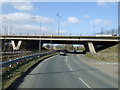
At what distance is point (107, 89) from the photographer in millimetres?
11898

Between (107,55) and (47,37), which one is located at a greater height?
(47,37)

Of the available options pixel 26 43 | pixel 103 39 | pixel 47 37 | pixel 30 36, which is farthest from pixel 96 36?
pixel 26 43

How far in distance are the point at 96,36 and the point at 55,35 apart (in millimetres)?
15086

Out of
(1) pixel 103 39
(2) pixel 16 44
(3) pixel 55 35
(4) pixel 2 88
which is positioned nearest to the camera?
(4) pixel 2 88

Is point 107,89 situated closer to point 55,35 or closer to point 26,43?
point 55,35

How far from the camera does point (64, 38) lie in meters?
84.7

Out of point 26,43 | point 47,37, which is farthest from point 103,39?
point 26,43

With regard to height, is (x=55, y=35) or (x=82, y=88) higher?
(x=55, y=35)

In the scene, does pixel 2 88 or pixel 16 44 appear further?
pixel 16 44

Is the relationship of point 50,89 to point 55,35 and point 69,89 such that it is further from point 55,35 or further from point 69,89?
point 55,35

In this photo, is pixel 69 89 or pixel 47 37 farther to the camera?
pixel 47 37

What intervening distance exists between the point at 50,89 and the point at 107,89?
292 centimetres

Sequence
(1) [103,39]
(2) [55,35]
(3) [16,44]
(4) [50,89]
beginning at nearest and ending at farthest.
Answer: (4) [50,89]
(1) [103,39]
(2) [55,35]
(3) [16,44]

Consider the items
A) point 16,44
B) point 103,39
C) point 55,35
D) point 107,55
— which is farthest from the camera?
point 16,44
